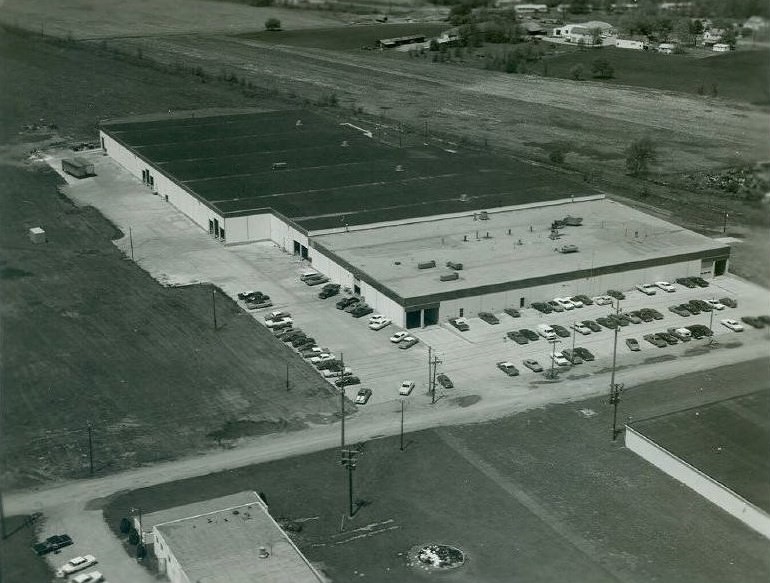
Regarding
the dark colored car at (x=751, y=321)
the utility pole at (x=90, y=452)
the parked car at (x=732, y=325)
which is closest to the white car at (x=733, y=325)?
the parked car at (x=732, y=325)

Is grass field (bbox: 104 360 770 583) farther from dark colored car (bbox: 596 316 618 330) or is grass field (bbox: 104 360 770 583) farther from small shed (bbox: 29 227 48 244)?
small shed (bbox: 29 227 48 244)

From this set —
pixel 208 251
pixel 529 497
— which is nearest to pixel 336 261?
pixel 208 251

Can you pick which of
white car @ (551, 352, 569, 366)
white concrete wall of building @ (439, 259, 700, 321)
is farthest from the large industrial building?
white car @ (551, 352, 569, 366)

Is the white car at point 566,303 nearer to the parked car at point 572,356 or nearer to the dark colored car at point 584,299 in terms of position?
the dark colored car at point 584,299

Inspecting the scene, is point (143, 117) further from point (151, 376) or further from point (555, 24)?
point (555, 24)

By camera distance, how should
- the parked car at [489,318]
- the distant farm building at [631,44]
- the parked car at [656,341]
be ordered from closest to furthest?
the parked car at [656,341] → the parked car at [489,318] → the distant farm building at [631,44]

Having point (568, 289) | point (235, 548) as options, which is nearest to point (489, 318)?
point (568, 289)

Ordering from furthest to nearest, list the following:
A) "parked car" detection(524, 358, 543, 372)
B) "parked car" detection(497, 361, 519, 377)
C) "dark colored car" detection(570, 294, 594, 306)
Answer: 1. "dark colored car" detection(570, 294, 594, 306)
2. "parked car" detection(524, 358, 543, 372)
3. "parked car" detection(497, 361, 519, 377)
